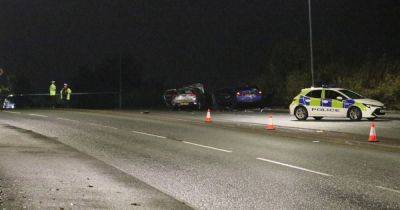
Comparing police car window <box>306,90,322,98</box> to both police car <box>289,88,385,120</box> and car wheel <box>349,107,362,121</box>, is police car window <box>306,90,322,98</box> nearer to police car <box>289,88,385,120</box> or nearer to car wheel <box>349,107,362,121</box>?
police car <box>289,88,385,120</box>

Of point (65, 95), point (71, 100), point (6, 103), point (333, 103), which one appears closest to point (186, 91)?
point (65, 95)

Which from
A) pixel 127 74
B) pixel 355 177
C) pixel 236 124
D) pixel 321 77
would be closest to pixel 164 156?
pixel 355 177

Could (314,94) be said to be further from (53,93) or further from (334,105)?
(53,93)

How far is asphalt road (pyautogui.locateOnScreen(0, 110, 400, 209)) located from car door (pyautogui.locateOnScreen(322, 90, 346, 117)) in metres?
4.31

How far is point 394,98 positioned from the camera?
32344 mm

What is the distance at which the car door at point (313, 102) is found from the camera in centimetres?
2545

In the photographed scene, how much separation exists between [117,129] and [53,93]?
63.1ft

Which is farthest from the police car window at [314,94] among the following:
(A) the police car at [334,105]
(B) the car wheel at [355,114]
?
(B) the car wheel at [355,114]

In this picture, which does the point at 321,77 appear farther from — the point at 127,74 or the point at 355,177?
the point at 127,74

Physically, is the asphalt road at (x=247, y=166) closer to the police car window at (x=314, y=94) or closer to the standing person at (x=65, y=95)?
the police car window at (x=314, y=94)

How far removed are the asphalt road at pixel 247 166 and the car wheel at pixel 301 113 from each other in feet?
17.5

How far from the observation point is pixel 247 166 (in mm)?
11898

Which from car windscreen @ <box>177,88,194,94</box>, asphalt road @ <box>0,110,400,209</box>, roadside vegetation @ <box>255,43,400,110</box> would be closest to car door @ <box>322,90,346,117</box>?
asphalt road @ <box>0,110,400,209</box>

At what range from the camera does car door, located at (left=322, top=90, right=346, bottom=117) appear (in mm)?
24812
